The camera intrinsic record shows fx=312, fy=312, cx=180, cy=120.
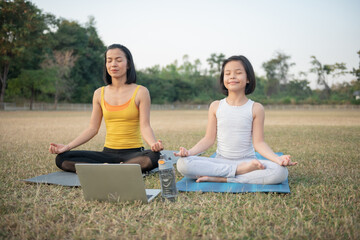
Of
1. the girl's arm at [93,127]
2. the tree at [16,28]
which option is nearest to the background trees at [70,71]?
the tree at [16,28]

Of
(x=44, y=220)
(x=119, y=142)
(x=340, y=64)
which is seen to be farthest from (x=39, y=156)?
(x=340, y=64)

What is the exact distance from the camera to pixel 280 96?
4722 cm

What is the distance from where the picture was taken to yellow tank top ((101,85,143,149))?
10.5 feet

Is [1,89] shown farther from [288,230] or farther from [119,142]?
[288,230]

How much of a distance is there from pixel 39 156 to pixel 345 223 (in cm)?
405

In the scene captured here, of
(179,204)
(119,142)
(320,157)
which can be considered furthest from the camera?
(320,157)

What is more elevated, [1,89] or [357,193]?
[1,89]

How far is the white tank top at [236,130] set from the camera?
294 cm

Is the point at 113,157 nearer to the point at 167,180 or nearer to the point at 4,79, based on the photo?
the point at 167,180

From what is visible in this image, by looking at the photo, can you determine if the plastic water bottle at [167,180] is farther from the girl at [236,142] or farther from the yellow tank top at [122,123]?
the yellow tank top at [122,123]

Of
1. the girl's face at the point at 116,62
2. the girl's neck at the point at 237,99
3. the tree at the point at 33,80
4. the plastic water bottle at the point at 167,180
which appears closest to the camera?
the plastic water bottle at the point at 167,180

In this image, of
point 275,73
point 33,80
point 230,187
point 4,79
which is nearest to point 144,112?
point 230,187

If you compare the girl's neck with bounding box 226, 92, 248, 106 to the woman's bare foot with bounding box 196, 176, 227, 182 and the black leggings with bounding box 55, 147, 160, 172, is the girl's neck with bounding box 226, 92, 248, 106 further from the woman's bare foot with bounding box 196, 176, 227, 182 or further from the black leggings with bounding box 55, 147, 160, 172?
the black leggings with bounding box 55, 147, 160, 172

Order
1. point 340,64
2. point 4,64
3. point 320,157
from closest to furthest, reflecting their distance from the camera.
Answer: point 320,157, point 4,64, point 340,64
